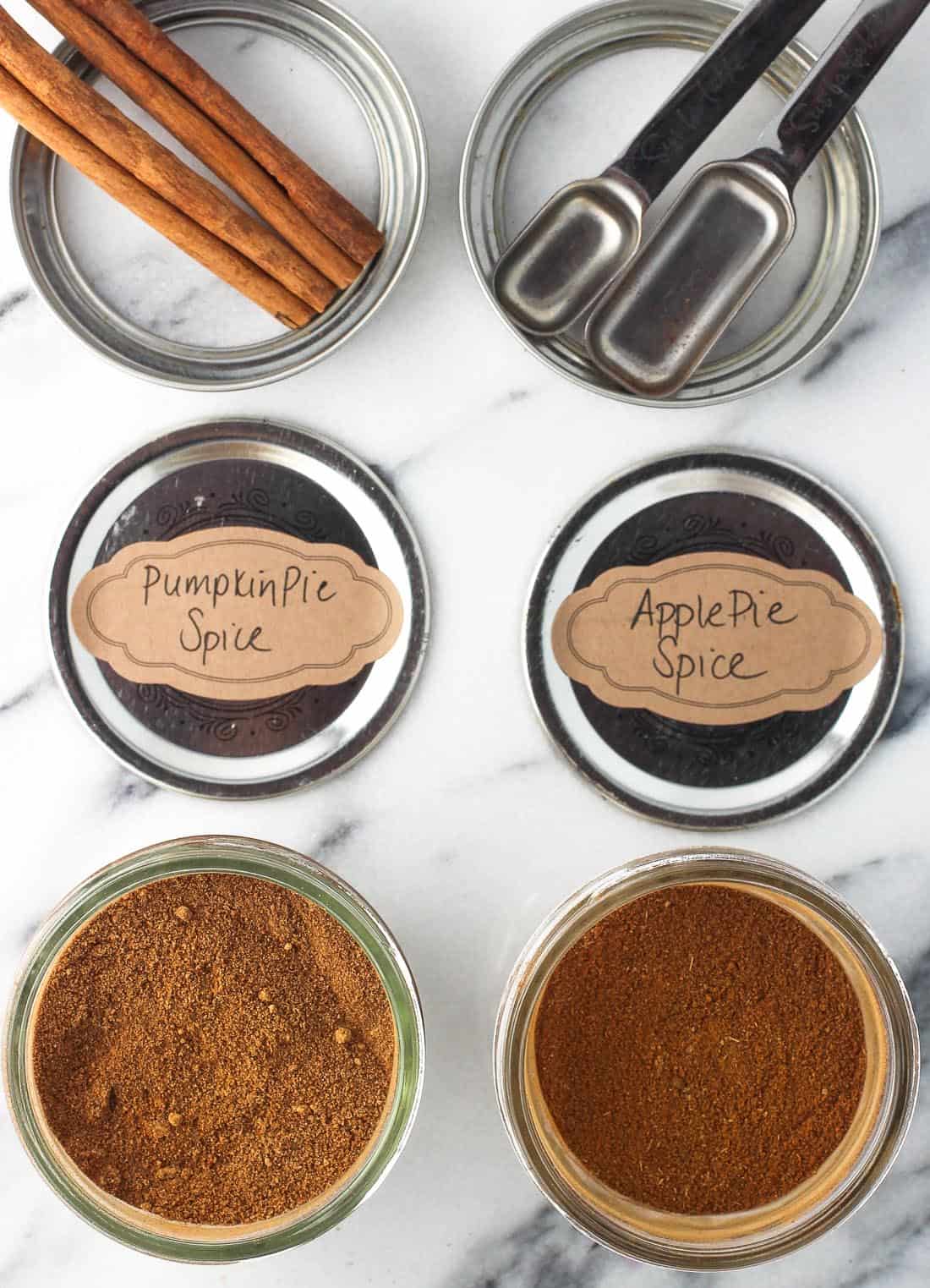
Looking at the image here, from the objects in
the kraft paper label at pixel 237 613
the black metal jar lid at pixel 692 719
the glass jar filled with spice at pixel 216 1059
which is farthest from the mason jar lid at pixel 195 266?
the glass jar filled with spice at pixel 216 1059

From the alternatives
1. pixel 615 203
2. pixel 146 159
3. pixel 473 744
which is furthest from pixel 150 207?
pixel 473 744

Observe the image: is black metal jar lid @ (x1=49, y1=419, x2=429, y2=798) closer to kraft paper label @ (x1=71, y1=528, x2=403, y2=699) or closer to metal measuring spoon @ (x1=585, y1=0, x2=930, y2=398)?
kraft paper label @ (x1=71, y1=528, x2=403, y2=699)

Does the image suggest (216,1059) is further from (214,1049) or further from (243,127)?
(243,127)

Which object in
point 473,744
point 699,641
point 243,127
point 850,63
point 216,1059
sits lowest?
point 216,1059

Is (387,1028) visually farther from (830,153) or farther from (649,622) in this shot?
(830,153)

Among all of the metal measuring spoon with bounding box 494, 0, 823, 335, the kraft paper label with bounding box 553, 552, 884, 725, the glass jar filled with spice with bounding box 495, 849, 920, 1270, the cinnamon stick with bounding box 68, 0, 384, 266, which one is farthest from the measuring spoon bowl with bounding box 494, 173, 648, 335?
the glass jar filled with spice with bounding box 495, 849, 920, 1270

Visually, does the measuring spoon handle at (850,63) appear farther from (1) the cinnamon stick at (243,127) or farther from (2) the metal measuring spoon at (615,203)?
(1) the cinnamon stick at (243,127)
